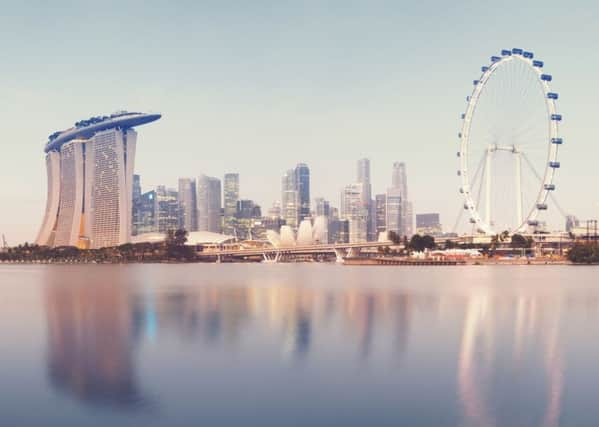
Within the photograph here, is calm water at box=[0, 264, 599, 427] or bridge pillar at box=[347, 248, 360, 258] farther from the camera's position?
bridge pillar at box=[347, 248, 360, 258]

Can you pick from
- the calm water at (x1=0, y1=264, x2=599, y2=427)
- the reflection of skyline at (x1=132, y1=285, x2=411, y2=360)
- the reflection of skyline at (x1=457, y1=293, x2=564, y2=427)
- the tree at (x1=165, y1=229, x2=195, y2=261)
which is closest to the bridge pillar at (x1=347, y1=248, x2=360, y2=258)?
the tree at (x1=165, y1=229, x2=195, y2=261)

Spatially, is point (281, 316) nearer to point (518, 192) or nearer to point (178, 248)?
point (518, 192)

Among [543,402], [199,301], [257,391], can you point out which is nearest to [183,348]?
[257,391]

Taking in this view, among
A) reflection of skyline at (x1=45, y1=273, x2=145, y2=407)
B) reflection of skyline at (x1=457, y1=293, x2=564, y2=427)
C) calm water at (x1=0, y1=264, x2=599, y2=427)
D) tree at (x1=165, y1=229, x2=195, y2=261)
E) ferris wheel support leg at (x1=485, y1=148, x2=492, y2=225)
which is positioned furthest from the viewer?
tree at (x1=165, y1=229, x2=195, y2=261)

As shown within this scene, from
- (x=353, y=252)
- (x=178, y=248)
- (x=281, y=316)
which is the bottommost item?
(x=353, y=252)

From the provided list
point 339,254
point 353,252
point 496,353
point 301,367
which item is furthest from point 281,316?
point 353,252

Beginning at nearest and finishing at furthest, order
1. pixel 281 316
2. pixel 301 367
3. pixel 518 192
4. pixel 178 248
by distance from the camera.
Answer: pixel 301 367 → pixel 281 316 → pixel 518 192 → pixel 178 248

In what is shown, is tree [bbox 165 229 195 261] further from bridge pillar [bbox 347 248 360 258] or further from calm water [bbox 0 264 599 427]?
calm water [bbox 0 264 599 427]
